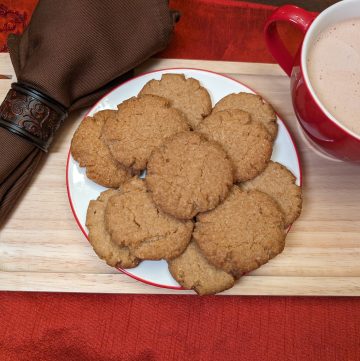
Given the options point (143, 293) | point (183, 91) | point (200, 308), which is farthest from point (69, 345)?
point (183, 91)

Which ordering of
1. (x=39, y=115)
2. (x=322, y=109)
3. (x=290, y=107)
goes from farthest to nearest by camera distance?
(x=290, y=107), (x=39, y=115), (x=322, y=109)

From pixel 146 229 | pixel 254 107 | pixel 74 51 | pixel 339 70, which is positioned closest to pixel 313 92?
pixel 339 70

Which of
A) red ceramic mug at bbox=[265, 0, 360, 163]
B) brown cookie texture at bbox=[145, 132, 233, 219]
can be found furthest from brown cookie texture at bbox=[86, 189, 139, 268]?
red ceramic mug at bbox=[265, 0, 360, 163]

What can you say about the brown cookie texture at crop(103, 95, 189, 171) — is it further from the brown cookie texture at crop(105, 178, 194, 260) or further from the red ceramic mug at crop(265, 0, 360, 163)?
the red ceramic mug at crop(265, 0, 360, 163)

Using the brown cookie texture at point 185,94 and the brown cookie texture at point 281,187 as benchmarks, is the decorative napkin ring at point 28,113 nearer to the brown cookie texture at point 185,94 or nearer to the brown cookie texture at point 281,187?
the brown cookie texture at point 185,94

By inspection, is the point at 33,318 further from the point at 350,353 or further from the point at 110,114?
the point at 350,353

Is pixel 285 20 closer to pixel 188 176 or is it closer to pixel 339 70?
pixel 339 70

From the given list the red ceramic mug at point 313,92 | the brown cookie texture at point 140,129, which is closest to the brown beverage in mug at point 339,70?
the red ceramic mug at point 313,92
